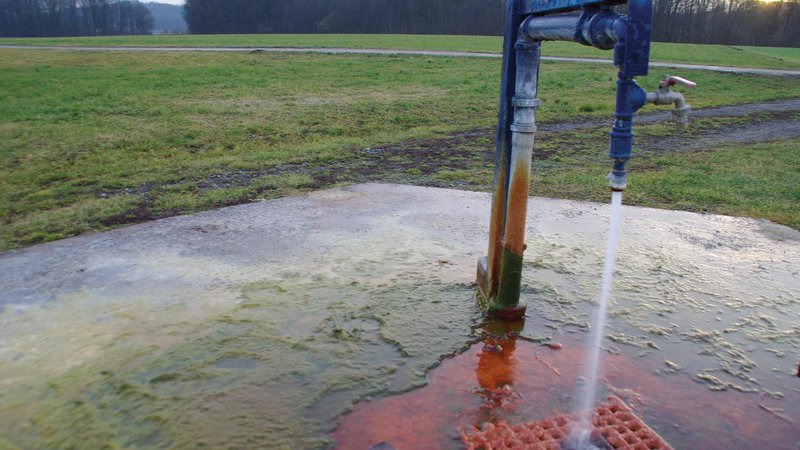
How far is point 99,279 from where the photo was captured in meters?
3.77

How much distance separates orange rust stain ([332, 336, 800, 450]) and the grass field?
3073 millimetres

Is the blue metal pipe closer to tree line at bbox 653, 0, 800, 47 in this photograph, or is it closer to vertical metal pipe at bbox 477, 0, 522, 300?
vertical metal pipe at bbox 477, 0, 522, 300

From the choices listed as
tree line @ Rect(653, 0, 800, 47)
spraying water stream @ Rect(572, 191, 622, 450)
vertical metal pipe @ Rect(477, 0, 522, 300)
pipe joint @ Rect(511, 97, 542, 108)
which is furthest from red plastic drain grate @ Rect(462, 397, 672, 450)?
tree line @ Rect(653, 0, 800, 47)

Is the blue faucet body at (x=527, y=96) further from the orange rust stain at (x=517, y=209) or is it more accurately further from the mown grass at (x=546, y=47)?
the mown grass at (x=546, y=47)

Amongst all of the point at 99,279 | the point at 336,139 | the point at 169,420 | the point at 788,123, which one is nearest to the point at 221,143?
the point at 336,139

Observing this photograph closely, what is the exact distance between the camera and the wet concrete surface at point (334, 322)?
2551 millimetres

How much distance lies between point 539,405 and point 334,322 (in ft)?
3.89

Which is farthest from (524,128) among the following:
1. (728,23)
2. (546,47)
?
(728,23)

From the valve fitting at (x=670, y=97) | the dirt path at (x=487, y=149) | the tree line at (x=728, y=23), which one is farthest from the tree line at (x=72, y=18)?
the valve fitting at (x=670, y=97)

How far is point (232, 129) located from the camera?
8852 mm

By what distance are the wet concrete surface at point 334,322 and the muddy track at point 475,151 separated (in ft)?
4.09

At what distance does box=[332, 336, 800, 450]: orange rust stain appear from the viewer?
7.97 feet

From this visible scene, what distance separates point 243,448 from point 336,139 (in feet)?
21.5

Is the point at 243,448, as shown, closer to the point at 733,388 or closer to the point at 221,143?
the point at 733,388
